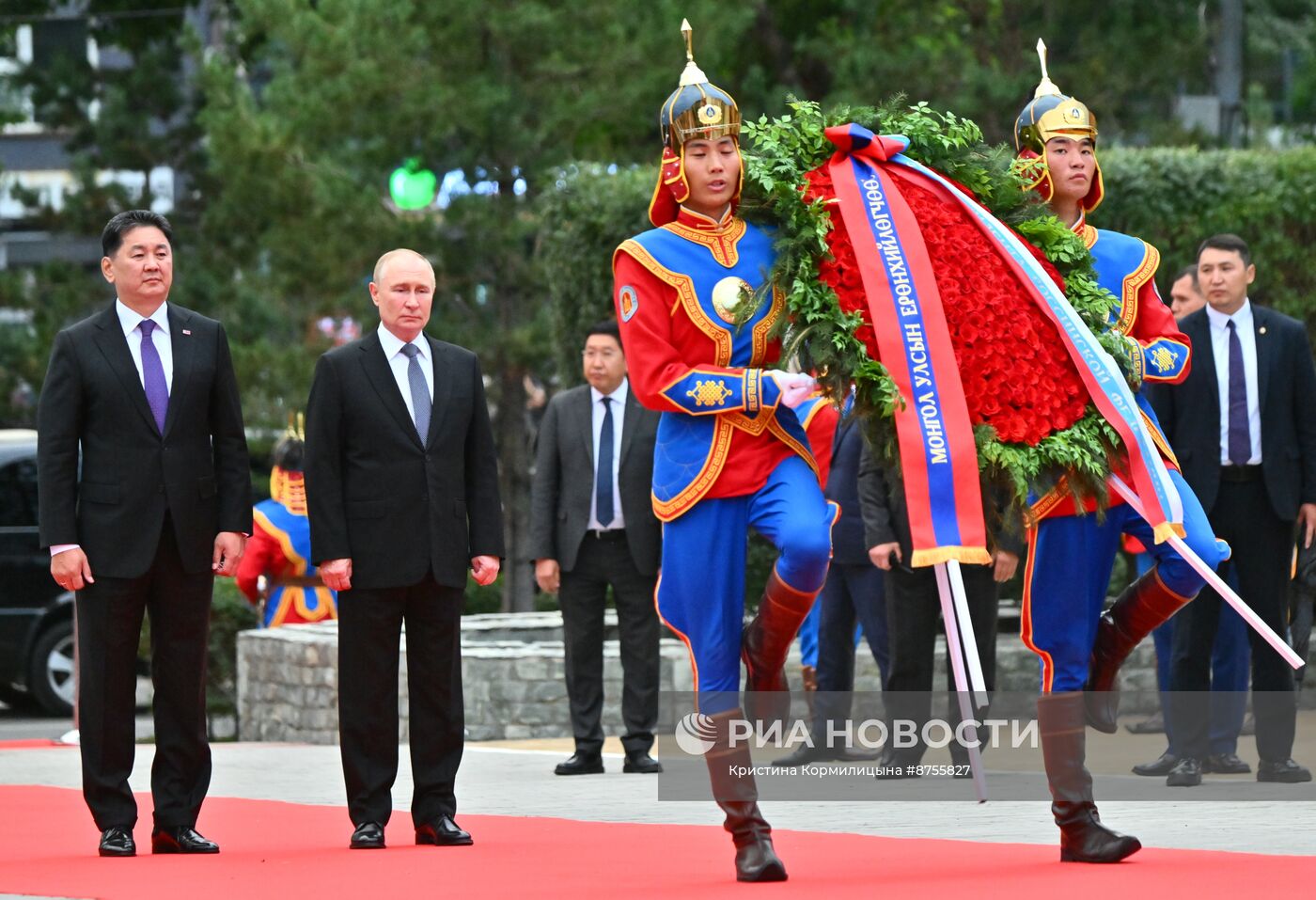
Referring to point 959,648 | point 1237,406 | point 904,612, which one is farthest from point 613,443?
point 959,648

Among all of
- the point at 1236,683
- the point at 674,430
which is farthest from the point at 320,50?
the point at 674,430

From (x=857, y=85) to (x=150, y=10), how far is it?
8.96m

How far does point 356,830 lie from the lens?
7297 millimetres

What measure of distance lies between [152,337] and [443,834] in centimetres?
188

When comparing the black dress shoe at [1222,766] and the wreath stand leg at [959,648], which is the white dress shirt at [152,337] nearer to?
the wreath stand leg at [959,648]

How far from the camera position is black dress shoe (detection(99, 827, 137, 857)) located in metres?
7.11

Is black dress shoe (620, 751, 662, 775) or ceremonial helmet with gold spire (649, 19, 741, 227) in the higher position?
ceremonial helmet with gold spire (649, 19, 741, 227)

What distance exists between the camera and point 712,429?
6410 mm

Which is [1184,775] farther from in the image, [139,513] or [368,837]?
[139,513]

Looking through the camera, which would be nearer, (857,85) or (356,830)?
(356,830)

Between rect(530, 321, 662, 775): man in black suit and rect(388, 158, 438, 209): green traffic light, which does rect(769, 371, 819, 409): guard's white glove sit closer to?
rect(530, 321, 662, 775): man in black suit

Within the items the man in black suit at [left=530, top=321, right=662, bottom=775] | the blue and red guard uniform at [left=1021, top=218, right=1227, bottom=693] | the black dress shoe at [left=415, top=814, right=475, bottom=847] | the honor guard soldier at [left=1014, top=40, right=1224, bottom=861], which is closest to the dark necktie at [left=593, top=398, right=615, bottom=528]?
the man in black suit at [left=530, top=321, right=662, bottom=775]

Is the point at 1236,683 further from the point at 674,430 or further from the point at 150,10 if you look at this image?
the point at 150,10

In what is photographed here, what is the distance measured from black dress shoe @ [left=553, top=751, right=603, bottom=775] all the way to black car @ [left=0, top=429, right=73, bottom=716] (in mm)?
5849
